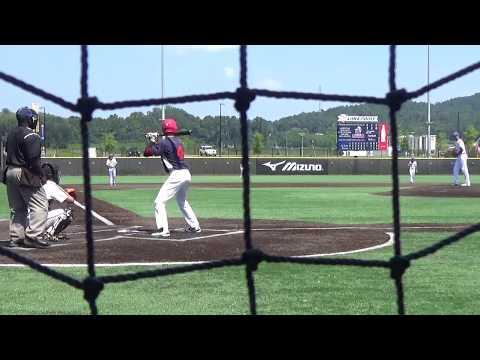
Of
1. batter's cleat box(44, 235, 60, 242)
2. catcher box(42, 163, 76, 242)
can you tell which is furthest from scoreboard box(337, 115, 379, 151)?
batter's cleat box(44, 235, 60, 242)

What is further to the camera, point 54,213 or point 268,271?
point 54,213

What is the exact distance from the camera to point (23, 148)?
7141 mm

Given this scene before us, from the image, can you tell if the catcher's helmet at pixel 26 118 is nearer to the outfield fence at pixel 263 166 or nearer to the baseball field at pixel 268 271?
the baseball field at pixel 268 271

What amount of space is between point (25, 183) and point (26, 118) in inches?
26.2

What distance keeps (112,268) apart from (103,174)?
33593mm

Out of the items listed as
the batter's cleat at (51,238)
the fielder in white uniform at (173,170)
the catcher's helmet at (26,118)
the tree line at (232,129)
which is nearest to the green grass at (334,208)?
the fielder in white uniform at (173,170)

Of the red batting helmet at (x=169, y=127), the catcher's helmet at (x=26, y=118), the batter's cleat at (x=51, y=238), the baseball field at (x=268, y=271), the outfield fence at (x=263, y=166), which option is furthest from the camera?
the outfield fence at (x=263, y=166)

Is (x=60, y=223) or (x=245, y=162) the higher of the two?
(x=245, y=162)

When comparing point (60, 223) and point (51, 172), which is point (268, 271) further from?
point (51, 172)

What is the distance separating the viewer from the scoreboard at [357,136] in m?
45.0

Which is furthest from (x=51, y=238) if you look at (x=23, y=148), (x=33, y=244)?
(x=23, y=148)

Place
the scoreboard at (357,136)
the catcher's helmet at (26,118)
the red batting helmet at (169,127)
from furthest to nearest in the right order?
the scoreboard at (357,136) < the red batting helmet at (169,127) < the catcher's helmet at (26,118)
